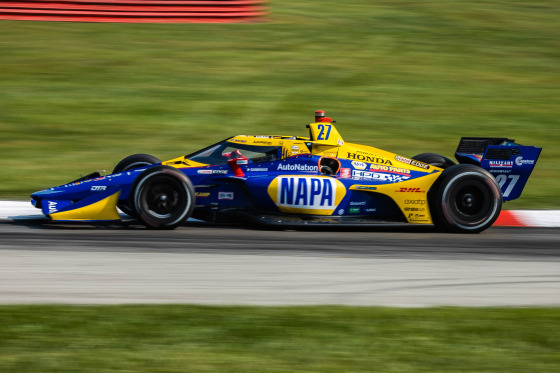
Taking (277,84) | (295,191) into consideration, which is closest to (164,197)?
(295,191)

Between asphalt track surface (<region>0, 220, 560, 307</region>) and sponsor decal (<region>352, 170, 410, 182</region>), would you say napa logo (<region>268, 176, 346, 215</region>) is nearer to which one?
sponsor decal (<region>352, 170, 410, 182</region>)

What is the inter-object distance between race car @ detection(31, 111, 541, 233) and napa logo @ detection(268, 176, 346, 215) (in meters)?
0.01

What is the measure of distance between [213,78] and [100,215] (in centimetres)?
969

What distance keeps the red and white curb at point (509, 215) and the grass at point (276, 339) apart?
403 centimetres

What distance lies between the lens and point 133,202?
8555mm

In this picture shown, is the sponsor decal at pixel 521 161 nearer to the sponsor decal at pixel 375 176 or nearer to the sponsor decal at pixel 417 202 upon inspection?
the sponsor decal at pixel 417 202

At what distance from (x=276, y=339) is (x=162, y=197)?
3.99 m

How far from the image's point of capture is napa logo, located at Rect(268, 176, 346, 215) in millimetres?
8703

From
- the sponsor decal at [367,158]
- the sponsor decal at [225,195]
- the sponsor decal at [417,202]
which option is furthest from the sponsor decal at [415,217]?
the sponsor decal at [225,195]

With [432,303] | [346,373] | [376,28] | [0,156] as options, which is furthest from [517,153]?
[376,28]

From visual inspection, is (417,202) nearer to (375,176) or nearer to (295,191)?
(375,176)

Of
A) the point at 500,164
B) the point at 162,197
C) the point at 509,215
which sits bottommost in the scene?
the point at 509,215

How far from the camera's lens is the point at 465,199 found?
890 cm

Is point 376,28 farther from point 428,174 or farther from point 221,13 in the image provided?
point 428,174
